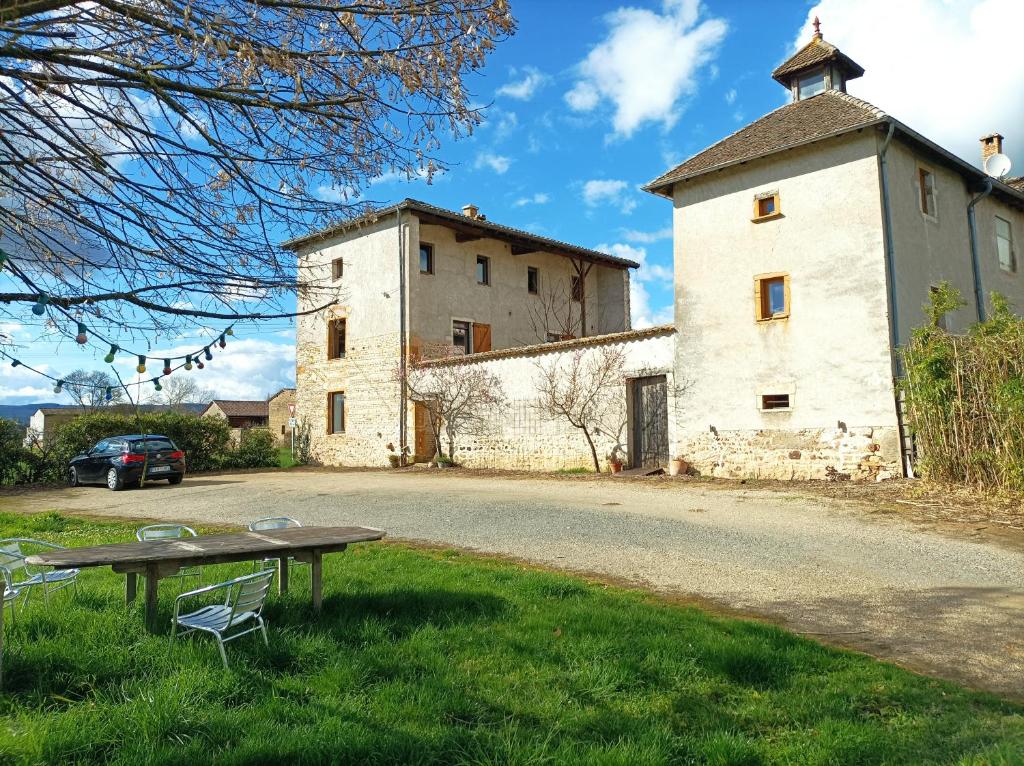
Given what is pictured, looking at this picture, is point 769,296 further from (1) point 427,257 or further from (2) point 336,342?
(2) point 336,342

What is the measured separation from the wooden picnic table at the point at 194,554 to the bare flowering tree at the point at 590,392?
11.7 metres

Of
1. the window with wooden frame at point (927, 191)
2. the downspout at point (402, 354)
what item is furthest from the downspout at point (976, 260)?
the downspout at point (402, 354)

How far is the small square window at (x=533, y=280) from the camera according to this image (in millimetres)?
25531

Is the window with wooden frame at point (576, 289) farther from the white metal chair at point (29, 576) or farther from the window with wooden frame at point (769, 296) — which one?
the white metal chair at point (29, 576)

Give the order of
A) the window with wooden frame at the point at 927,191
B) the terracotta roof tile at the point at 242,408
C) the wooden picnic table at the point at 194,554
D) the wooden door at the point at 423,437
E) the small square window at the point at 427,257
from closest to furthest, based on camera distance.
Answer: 1. the wooden picnic table at the point at 194,554
2. the window with wooden frame at the point at 927,191
3. the wooden door at the point at 423,437
4. the small square window at the point at 427,257
5. the terracotta roof tile at the point at 242,408

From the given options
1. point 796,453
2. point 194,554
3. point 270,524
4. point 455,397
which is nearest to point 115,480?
point 455,397

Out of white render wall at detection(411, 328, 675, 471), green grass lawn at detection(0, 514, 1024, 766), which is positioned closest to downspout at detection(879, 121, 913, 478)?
white render wall at detection(411, 328, 675, 471)

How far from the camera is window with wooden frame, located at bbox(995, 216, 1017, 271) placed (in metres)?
18.2

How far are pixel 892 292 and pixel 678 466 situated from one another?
5473 mm

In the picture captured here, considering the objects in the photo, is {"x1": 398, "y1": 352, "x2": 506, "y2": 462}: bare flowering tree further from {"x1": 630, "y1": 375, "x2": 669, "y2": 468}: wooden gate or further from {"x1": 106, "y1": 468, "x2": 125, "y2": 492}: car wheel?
{"x1": 106, "y1": 468, "x2": 125, "y2": 492}: car wheel

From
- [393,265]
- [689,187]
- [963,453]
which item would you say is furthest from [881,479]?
[393,265]

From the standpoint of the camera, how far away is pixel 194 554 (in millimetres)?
4398

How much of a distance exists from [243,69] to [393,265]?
61.1 feet

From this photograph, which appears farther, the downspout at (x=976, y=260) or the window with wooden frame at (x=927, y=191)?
the downspout at (x=976, y=260)
